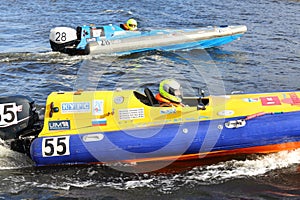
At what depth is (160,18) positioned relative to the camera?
20234 mm

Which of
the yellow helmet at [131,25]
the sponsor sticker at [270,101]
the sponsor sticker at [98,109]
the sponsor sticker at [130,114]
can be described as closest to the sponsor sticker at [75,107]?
the sponsor sticker at [98,109]

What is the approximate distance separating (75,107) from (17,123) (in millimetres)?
976

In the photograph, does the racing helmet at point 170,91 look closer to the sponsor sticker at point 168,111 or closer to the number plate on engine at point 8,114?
the sponsor sticker at point 168,111

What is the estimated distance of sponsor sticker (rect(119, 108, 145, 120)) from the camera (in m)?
7.25

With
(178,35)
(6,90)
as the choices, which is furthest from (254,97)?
(178,35)

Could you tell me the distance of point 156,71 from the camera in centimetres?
1291

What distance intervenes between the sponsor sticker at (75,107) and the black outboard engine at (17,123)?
1.92ft

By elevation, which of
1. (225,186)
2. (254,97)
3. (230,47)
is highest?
(230,47)

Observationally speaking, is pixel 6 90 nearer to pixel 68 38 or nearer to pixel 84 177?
pixel 68 38

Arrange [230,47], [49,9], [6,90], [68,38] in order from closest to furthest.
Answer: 1. [6,90]
2. [68,38]
3. [230,47]
4. [49,9]

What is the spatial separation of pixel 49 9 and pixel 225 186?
18066 mm

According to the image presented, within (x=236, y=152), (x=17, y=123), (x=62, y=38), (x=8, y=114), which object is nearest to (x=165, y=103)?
(x=236, y=152)

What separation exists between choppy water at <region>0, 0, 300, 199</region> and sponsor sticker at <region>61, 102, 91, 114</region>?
95 cm

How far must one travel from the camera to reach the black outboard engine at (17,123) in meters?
7.21
